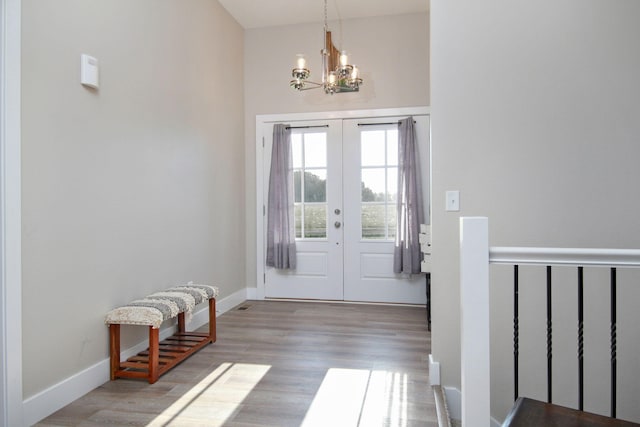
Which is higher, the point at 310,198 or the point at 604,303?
the point at 310,198

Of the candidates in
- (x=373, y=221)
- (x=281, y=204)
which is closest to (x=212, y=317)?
(x=281, y=204)

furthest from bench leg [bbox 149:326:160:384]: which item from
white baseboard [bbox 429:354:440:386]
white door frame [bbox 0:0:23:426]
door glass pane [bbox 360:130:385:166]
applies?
door glass pane [bbox 360:130:385:166]

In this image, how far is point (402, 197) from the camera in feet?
15.1

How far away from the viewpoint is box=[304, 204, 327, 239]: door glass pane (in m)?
4.92

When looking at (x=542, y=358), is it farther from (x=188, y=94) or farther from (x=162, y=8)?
(x=162, y=8)

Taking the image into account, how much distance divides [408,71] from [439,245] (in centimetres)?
281

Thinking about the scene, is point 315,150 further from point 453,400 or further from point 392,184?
point 453,400

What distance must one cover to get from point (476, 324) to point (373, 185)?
11.4 ft

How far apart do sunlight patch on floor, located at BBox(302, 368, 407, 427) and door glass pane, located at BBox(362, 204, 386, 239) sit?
2.21 m

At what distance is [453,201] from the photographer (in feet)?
8.04

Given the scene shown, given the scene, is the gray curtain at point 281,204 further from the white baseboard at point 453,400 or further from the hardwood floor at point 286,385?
the white baseboard at point 453,400

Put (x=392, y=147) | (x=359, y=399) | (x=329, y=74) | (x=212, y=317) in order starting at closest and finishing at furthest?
(x=359, y=399)
(x=212, y=317)
(x=329, y=74)
(x=392, y=147)

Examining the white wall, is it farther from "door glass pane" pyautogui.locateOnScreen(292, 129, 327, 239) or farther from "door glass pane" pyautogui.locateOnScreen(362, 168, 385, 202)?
"door glass pane" pyautogui.locateOnScreen(292, 129, 327, 239)

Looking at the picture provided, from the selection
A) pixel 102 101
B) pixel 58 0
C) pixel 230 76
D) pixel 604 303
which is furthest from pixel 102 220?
pixel 604 303
